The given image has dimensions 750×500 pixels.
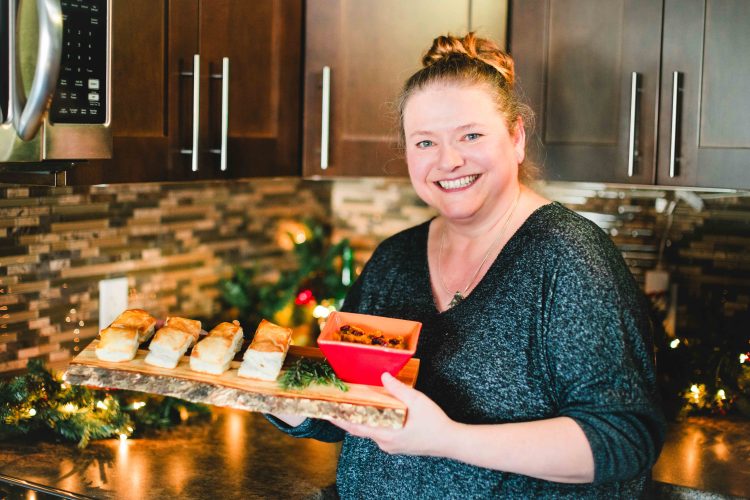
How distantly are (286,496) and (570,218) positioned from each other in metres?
0.76

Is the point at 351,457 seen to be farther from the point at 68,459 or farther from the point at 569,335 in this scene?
the point at 68,459

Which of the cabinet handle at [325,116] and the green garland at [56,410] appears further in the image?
the cabinet handle at [325,116]

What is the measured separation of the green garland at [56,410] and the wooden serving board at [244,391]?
468 mm

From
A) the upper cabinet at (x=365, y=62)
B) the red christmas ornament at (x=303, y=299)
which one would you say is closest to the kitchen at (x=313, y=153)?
the upper cabinet at (x=365, y=62)

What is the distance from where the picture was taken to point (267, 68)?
2.06 metres

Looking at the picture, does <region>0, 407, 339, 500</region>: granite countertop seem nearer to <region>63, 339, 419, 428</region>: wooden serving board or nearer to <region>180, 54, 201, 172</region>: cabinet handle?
<region>63, 339, 419, 428</region>: wooden serving board

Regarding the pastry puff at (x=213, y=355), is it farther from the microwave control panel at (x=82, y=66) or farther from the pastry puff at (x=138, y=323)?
the microwave control panel at (x=82, y=66)

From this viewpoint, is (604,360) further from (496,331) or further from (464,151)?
(464,151)

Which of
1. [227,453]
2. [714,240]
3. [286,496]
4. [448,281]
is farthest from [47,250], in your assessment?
[714,240]

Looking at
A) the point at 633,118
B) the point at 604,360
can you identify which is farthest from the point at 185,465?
the point at 633,118

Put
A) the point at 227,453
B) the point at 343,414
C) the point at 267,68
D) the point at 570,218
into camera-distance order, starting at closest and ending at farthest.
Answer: the point at 343,414 < the point at 570,218 < the point at 227,453 < the point at 267,68

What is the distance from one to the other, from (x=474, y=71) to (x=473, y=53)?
59 millimetres

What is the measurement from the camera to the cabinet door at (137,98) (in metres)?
1.65

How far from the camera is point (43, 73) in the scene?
131 cm
